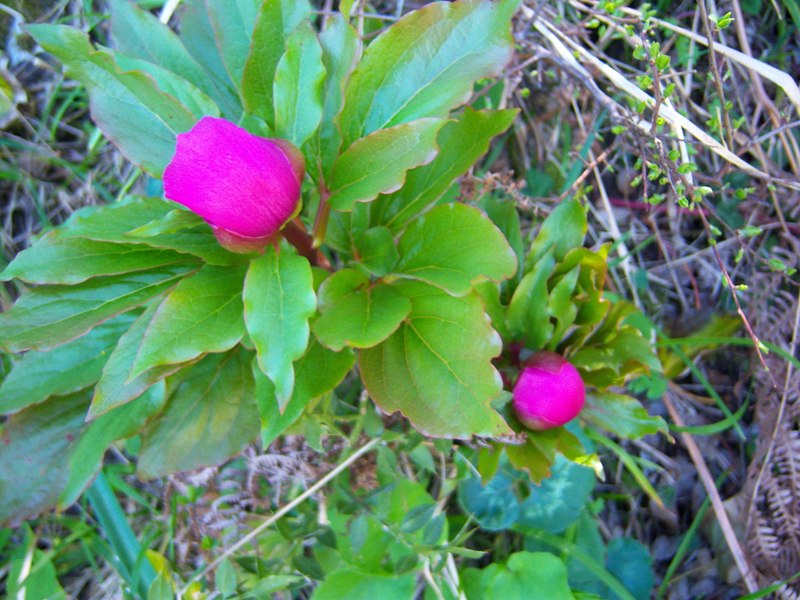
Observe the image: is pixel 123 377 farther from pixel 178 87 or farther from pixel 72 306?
pixel 178 87

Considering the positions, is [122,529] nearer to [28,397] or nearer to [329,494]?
[28,397]

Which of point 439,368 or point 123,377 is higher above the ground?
point 123,377

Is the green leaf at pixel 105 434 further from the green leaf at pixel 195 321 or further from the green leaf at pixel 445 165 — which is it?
the green leaf at pixel 445 165

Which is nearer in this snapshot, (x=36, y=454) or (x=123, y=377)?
(x=123, y=377)

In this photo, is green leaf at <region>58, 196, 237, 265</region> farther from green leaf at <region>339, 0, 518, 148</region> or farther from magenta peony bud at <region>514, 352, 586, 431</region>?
magenta peony bud at <region>514, 352, 586, 431</region>

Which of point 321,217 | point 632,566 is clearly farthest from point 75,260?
point 632,566

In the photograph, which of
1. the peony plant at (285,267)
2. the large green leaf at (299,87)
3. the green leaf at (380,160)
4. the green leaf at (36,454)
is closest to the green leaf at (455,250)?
the peony plant at (285,267)

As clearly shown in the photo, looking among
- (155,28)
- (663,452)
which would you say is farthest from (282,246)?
(663,452)

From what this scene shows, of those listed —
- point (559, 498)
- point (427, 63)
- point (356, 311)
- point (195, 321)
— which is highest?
point (427, 63)
